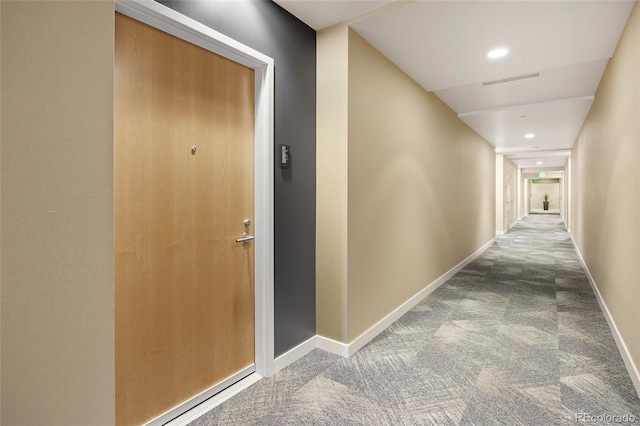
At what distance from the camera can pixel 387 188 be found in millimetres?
3119

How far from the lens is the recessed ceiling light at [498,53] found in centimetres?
291

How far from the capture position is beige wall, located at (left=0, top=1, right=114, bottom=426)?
35.3 inches

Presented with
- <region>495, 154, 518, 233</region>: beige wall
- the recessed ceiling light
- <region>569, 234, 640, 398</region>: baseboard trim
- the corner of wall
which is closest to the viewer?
<region>569, 234, 640, 398</region>: baseboard trim

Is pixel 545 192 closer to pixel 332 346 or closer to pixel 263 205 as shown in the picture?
pixel 332 346

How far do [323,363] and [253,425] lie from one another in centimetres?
75

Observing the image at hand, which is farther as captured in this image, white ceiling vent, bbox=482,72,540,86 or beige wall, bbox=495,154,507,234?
beige wall, bbox=495,154,507,234

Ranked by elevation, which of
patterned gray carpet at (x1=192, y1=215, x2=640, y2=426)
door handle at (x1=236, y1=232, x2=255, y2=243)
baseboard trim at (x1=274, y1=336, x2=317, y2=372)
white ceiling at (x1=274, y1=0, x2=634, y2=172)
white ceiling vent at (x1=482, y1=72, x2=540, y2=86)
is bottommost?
patterned gray carpet at (x1=192, y1=215, x2=640, y2=426)

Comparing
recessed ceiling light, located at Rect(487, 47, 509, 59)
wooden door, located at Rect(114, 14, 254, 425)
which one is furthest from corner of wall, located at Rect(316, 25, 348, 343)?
recessed ceiling light, located at Rect(487, 47, 509, 59)

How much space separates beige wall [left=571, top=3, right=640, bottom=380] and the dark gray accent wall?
208 centimetres

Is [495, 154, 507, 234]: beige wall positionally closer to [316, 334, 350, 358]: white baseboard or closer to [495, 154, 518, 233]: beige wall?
[495, 154, 518, 233]: beige wall

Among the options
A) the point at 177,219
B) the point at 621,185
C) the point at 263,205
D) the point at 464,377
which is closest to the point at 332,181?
the point at 263,205

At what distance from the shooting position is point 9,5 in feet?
2.91

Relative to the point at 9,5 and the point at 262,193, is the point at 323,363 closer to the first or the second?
the point at 262,193

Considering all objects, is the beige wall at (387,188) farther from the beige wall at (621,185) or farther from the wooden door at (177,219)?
Result: the beige wall at (621,185)
